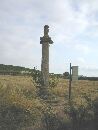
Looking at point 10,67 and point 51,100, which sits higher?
point 10,67

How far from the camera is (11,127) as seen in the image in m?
12.0

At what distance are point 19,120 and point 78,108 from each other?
6.63 feet

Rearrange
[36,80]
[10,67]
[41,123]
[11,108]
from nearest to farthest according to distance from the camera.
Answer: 1. [41,123]
2. [11,108]
3. [36,80]
4. [10,67]

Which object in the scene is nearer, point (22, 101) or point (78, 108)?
point (78, 108)

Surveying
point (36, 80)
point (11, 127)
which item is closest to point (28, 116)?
point (11, 127)

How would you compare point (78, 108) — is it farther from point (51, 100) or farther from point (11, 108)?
point (51, 100)

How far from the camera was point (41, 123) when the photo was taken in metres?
12.5

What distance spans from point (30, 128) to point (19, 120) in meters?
0.65

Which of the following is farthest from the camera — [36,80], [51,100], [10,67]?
[10,67]

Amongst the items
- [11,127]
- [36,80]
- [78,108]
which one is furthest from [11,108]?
[36,80]

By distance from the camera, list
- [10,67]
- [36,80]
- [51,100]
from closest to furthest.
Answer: [51,100] < [36,80] < [10,67]

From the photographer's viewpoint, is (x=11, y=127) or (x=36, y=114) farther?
(x=36, y=114)

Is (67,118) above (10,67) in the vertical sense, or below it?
below

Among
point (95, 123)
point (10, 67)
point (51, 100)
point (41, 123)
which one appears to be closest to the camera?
point (95, 123)
